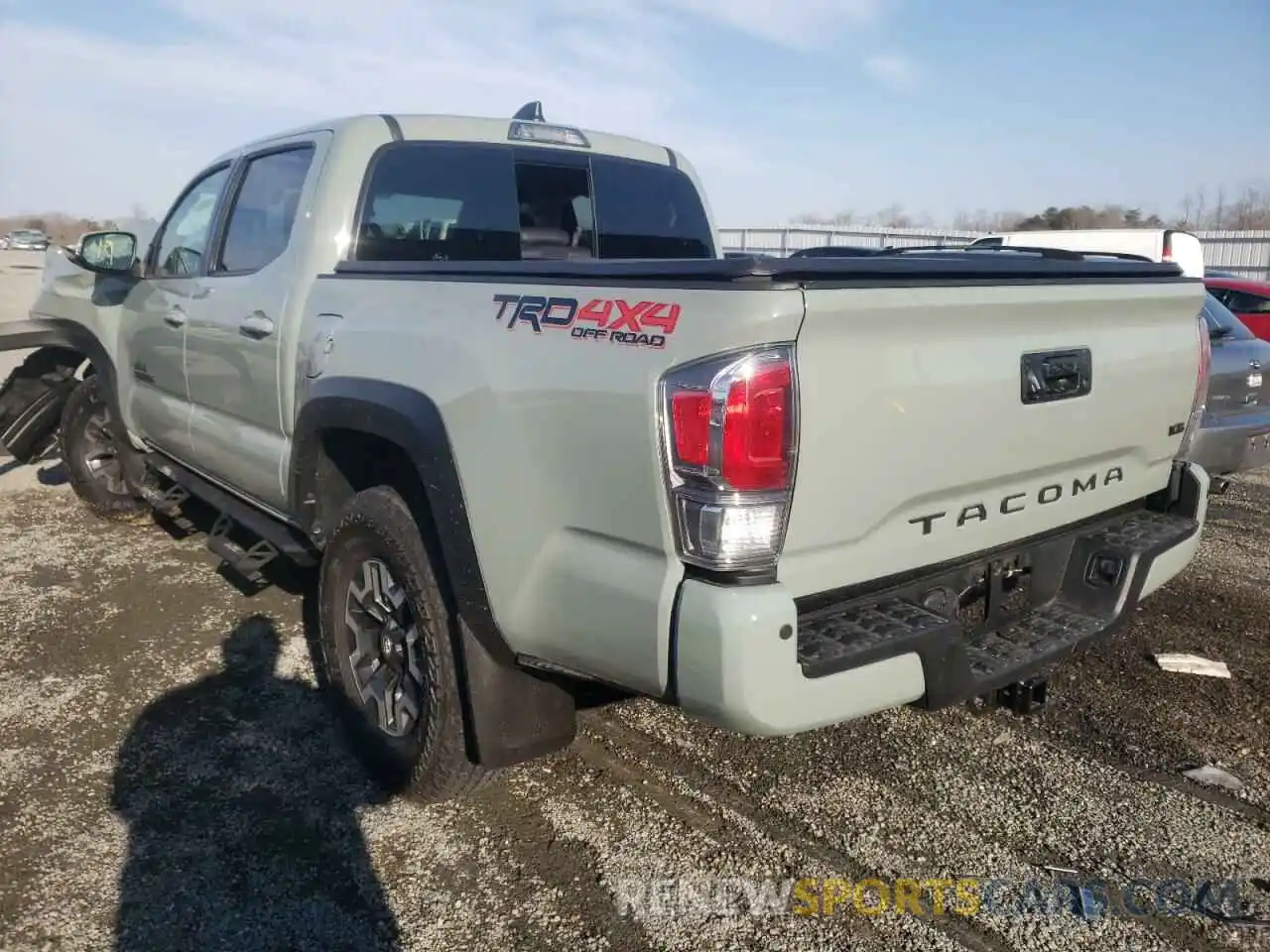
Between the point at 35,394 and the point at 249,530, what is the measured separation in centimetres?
293

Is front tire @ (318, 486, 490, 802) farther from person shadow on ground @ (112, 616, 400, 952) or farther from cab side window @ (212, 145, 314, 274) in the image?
cab side window @ (212, 145, 314, 274)

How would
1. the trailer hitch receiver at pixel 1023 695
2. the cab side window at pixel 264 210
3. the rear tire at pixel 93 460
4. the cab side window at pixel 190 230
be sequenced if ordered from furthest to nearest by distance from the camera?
the rear tire at pixel 93 460 → the cab side window at pixel 190 230 → the cab side window at pixel 264 210 → the trailer hitch receiver at pixel 1023 695

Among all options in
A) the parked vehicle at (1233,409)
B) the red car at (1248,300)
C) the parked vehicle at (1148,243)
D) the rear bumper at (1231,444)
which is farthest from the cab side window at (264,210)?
the red car at (1248,300)

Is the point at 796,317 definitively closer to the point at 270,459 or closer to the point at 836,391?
the point at 836,391

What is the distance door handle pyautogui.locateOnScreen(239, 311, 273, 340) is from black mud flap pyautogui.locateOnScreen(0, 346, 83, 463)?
3.17 metres

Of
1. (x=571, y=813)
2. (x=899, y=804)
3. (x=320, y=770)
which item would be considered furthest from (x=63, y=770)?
(x=899, y=804)

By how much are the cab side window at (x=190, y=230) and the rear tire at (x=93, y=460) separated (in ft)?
5.18

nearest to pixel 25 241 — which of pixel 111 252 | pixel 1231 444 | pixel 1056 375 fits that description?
pixel 111 252

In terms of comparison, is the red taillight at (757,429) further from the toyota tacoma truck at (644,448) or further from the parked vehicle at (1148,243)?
the parked vehicle at (1148,243)

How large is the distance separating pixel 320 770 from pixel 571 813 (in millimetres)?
877

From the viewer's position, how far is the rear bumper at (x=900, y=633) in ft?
6.73

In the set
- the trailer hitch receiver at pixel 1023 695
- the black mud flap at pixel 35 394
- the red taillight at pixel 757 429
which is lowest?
the trailer hitch receiver at pixel 1023 695

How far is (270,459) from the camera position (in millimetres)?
3785

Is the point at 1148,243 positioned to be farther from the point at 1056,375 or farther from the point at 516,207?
the point at 1056,375
